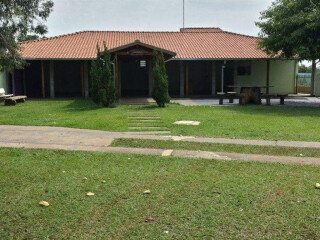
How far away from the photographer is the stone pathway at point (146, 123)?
10359 mm

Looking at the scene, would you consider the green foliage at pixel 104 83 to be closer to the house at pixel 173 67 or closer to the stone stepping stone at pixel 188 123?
the stone stepping stone at pixel 188 123

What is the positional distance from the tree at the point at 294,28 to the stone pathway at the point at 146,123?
837cm

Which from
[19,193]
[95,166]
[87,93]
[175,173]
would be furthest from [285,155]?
[87,93]

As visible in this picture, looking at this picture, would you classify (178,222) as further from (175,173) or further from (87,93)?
(87,93)

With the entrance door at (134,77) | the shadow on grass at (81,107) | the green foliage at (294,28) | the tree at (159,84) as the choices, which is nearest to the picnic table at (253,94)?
the green foliage at (294,28)

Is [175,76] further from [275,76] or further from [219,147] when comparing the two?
[219,147]

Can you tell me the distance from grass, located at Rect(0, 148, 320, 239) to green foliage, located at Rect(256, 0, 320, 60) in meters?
13.0

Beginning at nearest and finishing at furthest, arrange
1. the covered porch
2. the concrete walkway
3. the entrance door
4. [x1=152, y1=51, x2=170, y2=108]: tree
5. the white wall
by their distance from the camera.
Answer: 1. the concrete walkway
2. [x1=152, y1=51, x2=170, y2=108]: tree
3. the covered porch
4. the white wall
5. the entrance door

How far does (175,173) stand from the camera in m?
5.81

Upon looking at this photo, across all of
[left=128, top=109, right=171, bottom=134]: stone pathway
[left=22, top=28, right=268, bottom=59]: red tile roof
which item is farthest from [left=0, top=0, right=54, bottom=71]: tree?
[left=128, top=109, right=171, bottom=134]: stone pathway

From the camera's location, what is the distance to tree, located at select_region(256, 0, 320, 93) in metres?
17.6

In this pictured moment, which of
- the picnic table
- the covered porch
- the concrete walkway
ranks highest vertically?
the covered porch

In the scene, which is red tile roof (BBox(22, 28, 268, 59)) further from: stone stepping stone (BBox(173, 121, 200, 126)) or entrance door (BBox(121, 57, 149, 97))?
stone stepping stone (BBox(173, 121, 200, 126))

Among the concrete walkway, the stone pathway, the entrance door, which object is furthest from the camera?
the entrance door
